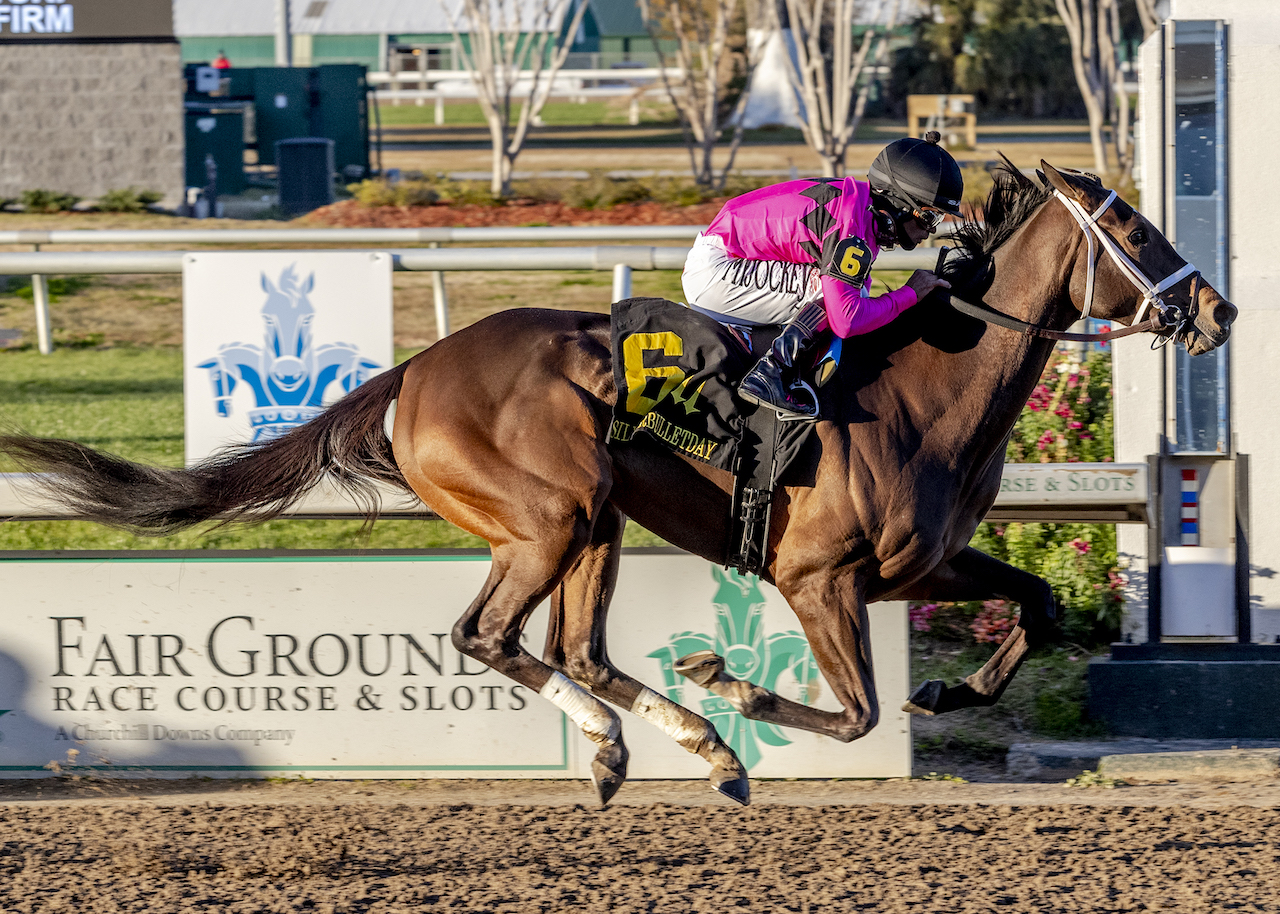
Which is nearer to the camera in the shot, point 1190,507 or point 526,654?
point 526,654

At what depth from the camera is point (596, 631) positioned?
4.19 metres

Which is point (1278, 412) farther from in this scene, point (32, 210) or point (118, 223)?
point (32, 210)

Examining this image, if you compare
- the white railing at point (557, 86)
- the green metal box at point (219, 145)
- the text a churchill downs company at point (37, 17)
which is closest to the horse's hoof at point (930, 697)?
the text a churchill downs company at point (37, 17)

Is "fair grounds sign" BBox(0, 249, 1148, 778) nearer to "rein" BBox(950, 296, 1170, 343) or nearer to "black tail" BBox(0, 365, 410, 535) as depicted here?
"black tail" BBox(0, 365, 410, 535)

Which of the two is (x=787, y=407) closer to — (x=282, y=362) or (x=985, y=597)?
(x=985, y=597)

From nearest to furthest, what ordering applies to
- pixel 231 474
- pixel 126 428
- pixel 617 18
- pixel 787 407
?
pixel 787 407, pixel 231 474, pixel 126 428, pixel 617 18

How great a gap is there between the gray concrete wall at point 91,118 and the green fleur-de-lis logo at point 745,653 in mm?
13232

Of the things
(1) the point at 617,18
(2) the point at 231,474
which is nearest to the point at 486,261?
(2) the point at 231,474

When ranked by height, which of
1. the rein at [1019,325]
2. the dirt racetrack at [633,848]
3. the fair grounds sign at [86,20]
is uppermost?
the fair grounds sign at [86,20]

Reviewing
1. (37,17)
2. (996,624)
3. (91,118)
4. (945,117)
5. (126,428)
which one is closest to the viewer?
(996,624)

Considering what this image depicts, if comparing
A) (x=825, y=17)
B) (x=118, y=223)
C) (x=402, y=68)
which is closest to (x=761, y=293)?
(x=118, y=223)

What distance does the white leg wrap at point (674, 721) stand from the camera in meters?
3.94

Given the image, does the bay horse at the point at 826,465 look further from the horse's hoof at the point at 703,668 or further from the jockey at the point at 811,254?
the jockey at the point at 811,254

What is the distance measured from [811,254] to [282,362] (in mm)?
2506
